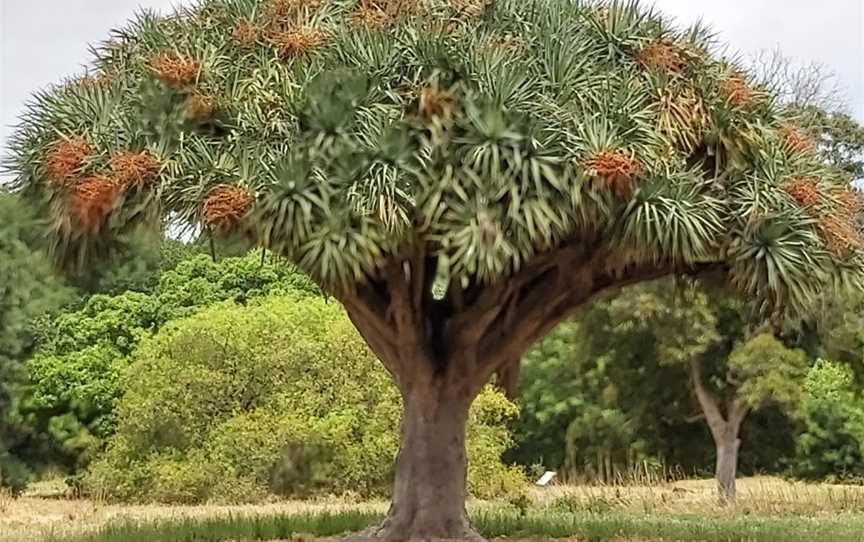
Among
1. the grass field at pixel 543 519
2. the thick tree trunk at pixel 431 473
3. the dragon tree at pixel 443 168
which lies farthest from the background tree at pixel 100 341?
the dragon tree at pixel 443 168

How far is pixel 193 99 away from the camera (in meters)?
10.5

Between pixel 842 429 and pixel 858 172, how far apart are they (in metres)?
6.38


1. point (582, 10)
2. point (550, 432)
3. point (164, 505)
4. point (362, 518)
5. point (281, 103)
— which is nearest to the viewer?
point (281, 103)

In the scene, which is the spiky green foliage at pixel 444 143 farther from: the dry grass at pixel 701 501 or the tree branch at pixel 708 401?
the tree branch at pixel 708 401

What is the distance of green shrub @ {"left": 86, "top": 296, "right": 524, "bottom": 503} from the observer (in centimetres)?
1975

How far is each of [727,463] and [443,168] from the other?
13718 mm

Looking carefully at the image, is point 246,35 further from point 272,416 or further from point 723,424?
point 723,424

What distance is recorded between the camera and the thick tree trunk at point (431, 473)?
1144 centimetres

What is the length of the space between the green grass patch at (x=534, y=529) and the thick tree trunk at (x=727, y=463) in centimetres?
621

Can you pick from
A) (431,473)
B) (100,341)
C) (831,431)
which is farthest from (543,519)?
(831,431)

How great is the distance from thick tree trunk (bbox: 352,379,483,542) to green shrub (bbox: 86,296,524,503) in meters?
8.04

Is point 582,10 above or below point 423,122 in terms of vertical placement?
above

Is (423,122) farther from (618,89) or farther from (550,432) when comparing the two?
(550,432)

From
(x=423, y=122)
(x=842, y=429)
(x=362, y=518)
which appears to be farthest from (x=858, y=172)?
(x=423, y=122)
